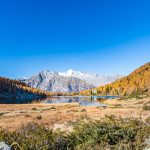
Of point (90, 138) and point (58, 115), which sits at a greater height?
point (90, 138)

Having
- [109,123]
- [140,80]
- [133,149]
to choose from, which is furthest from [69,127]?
[140,80]

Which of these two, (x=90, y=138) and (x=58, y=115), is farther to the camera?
(x=58, y=115)

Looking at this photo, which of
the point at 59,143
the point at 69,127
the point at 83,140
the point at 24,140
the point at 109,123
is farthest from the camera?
the point at 69,127

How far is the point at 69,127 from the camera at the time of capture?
27016mm

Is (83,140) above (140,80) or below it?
below

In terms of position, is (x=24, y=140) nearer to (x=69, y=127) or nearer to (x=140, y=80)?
(x=69, y=127)

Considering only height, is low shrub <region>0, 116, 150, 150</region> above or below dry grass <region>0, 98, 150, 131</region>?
above

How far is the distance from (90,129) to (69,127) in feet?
52.0

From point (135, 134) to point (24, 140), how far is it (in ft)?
14.5

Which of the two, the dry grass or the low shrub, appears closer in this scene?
the low shrub

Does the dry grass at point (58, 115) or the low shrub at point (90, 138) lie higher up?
the low shrub at point (90, 138)

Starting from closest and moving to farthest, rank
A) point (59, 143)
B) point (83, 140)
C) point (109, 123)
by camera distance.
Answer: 1. point (59, 143)
2. point (83, 140)
3. point (109, 123)

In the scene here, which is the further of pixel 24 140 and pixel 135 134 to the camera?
pixel 135 134

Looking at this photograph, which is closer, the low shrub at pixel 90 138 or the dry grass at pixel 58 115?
the low shrub at pixel 90 138
